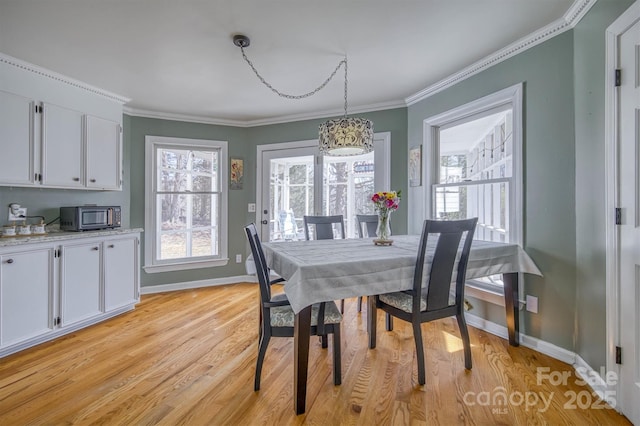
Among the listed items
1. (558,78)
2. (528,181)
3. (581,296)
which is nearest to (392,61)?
(558,78)

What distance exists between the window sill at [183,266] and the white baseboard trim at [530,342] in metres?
3.24

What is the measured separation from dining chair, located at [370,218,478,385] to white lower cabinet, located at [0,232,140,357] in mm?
2755

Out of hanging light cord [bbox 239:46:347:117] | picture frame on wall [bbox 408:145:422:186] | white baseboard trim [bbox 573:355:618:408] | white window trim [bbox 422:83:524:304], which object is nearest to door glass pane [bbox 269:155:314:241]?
hanging light cord [bbox 239:46:347:117]

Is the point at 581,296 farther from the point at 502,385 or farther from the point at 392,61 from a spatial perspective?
the point at 392,61

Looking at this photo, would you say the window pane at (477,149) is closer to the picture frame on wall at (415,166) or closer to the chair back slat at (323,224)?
the picture frame on wall at (415,166)

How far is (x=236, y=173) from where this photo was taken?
437cm

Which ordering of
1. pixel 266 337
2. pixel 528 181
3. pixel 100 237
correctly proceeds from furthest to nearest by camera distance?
pixel 100 237 → pixel 528 181 → pixel 266 337

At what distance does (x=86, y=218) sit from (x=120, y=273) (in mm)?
645

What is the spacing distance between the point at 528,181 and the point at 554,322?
3.49 feet

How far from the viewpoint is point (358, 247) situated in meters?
2.22

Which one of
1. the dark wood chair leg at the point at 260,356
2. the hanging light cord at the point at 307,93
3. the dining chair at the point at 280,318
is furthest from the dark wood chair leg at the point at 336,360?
the hanging light cord at the point at 307,93

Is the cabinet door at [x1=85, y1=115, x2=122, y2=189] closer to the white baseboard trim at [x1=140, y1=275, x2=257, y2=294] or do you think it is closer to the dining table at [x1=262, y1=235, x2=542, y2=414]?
the white baseboard trim at [x1=140, y1=275, x2=257, y2=294]

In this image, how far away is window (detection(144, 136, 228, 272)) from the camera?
3941 millimetres

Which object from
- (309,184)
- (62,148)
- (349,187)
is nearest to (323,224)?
(349,187)
